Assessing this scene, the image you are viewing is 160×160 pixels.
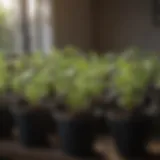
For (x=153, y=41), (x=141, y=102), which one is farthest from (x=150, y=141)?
(x=153, y=41)

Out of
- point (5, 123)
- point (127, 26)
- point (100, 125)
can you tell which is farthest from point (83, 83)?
point (127, 26)

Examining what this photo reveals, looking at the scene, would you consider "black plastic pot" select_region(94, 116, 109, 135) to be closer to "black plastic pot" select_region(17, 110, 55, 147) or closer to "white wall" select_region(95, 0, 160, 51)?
"black plastic pot" select_region(17, 110, 55, 147)

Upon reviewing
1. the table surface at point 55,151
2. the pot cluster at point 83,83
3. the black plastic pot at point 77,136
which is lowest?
the table surface at point 55,151

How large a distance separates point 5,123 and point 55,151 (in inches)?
6.5

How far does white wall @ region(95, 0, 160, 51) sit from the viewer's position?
1.37m

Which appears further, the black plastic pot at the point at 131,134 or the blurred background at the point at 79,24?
the blurred background at the point at 79,24

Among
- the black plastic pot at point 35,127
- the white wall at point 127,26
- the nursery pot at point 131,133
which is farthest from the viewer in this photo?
the white wall at point 127,26

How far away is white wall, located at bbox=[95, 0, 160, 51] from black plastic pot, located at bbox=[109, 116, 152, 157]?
24.6 inches

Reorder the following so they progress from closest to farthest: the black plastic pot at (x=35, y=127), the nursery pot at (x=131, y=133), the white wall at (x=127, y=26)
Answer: the nursery pot at (x=131, y=133) < the black plastic pot at (x=35, y=127) < the white wall at (x=127, y=26)

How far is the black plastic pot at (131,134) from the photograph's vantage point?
0.76 m

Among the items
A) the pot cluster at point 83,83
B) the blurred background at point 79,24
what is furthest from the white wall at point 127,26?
the pot cluster at point 83,83

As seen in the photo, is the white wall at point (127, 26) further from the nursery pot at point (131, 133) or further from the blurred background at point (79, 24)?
the nursery pot at point (131, 133)

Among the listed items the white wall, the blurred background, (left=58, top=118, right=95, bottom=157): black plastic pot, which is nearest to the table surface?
(left=58, top=118, right=95, bottom=157): black plastic pot

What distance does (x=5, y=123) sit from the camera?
969 mm
